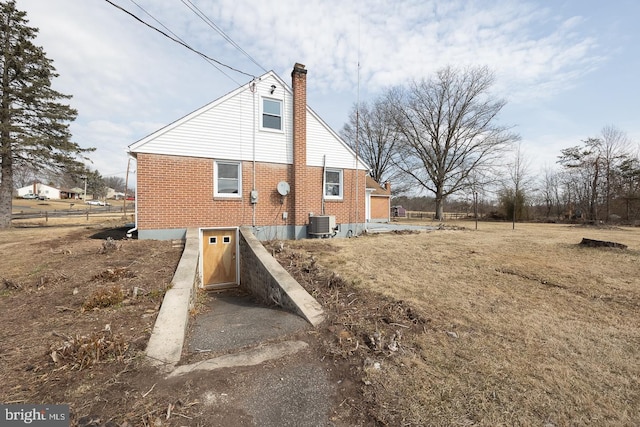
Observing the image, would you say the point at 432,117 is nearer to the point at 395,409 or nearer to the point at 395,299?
the point at 395,299

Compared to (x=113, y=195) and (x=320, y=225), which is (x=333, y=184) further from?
(x=113, y=195)

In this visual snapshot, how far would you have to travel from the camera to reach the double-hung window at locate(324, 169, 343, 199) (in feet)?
38.6

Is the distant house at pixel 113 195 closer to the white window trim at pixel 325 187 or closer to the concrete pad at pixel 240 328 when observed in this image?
the white window trim at pixel 325 187

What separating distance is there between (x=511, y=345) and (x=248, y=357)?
334 cm

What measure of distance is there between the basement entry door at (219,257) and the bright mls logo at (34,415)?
298 inches

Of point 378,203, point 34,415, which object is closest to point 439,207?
point 378,203

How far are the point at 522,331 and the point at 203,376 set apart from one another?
4255 millimetres

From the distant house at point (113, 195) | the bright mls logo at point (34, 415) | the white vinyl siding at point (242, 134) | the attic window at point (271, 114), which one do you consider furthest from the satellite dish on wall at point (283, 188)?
the distant house at point (113, 195)

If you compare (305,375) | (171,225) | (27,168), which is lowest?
(305,375)

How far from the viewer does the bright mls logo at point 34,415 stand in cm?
216

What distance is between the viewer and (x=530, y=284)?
588cm

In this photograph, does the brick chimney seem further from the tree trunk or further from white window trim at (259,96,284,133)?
the tree trunk

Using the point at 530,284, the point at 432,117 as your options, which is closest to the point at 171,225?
the point at 530,284

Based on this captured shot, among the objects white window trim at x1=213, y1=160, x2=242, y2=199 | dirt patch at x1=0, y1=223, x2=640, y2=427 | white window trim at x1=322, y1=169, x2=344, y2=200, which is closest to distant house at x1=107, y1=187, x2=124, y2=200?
white window trim at x1=213, y1=160, x2=242, y2=199
